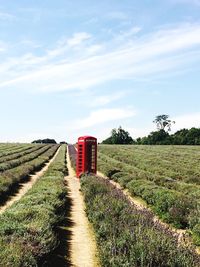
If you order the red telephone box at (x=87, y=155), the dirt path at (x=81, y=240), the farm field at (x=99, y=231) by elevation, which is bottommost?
the dirt path at (x=81, y=240)

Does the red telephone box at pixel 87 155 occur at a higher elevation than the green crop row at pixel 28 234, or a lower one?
higher

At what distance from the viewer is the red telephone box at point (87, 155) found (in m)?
27.4

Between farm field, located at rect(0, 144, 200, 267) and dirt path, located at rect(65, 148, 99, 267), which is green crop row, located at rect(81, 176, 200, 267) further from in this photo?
dirt path, located at rect(65, 148, 99, 267)

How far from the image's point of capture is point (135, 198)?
749 inches

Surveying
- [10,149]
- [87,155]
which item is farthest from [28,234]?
[10,149]

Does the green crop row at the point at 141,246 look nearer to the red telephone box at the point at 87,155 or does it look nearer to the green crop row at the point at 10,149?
the red telephone box at the point at 87,155

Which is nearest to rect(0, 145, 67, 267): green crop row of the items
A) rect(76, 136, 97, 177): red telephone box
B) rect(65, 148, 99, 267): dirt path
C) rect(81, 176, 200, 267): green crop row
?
rect(65, 148, 99, 267): dirt path

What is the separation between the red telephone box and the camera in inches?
1078

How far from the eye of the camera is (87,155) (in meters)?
27.5

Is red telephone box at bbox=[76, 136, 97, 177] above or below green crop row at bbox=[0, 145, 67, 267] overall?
above

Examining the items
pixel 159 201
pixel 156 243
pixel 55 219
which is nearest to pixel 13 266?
pixel 156 243

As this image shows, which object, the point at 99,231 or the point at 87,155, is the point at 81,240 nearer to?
the point at 99,231

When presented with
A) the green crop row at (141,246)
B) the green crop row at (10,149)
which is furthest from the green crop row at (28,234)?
the green crop row at (10,149)

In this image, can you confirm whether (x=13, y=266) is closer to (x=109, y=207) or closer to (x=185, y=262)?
(x=185, y=262)
